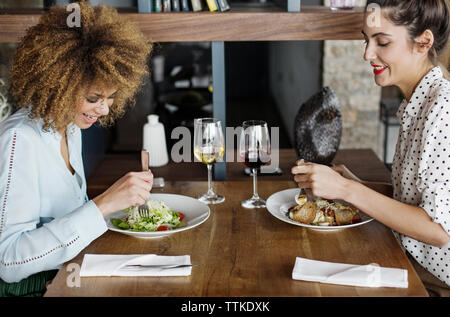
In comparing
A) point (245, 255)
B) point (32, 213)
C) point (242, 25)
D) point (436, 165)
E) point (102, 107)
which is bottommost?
point (245, 255)

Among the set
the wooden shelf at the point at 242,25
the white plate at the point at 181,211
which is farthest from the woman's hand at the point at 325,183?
the wooden shelf at the point at 242,25

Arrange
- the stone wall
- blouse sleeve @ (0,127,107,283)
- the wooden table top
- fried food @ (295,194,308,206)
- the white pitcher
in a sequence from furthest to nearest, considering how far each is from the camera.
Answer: the stone wall < the white pitcher < fried food @ (295,194,308,206) < blouse sleeve @ (0,127,107,283) < the wooden table top

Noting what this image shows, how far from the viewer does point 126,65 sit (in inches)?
62.5

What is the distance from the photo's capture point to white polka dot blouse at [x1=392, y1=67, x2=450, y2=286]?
59.2 inches

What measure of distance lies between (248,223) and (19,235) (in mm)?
661

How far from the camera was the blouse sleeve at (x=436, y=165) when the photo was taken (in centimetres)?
150

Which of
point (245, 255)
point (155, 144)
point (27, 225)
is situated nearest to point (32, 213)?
point (27, 225)

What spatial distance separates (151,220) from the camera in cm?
164

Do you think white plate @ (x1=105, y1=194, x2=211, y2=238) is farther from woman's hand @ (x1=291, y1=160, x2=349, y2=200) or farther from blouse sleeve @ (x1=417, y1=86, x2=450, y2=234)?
blouse sleeve @ (x1=417, y1=86, x2=450, y2=234)

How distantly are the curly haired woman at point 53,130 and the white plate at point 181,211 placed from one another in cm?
11

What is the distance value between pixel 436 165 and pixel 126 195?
2.81ft

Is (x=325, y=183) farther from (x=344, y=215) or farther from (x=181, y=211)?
(x=181, y=211)

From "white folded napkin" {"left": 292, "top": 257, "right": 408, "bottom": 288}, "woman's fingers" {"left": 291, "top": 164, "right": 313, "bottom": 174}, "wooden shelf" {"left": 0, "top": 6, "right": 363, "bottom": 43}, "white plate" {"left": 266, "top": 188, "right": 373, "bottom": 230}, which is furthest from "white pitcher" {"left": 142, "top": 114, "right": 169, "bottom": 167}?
"white folded napkin" {"left": 292, "top": 257, "right": 408, "bottom": 288}
